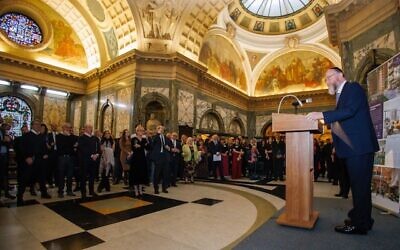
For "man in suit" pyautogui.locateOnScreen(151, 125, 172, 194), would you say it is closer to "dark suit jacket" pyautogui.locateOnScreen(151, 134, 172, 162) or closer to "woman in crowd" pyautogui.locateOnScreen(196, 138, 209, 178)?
"dark suit jacket" pyautogui.locateOnScreen(151, 134, 172, 162)

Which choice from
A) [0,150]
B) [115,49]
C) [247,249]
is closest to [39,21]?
[115,49]

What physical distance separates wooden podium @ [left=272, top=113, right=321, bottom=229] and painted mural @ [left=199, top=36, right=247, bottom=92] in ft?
47.7

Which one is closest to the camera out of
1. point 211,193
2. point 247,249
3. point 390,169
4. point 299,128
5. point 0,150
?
point 247,249

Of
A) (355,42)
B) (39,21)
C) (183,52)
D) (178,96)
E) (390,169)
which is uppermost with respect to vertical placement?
(39,21)

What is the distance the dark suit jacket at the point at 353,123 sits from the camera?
10.2ft

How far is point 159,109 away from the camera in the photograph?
14.4 metres

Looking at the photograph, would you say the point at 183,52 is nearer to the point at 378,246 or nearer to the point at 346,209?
the point at 346,209

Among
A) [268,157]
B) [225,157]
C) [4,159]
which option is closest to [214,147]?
[225,157]

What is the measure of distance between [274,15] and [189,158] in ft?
54.0

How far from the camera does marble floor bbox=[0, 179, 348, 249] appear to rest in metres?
3.31

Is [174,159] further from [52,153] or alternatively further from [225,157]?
[52,153]

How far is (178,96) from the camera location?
14352mm

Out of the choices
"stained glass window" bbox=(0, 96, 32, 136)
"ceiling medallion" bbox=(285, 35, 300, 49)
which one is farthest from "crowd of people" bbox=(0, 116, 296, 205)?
"ceiling medallion" bbox=(285, 35, 300, 49)

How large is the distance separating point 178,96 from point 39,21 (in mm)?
9931
